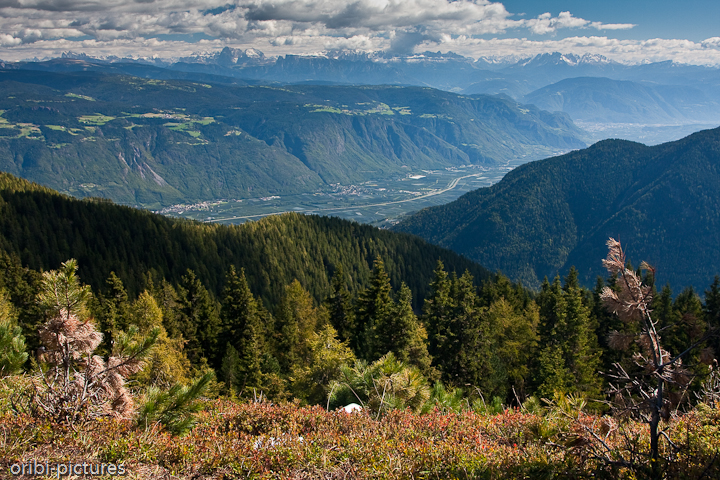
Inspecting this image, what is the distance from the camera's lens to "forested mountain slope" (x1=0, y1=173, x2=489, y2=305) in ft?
401

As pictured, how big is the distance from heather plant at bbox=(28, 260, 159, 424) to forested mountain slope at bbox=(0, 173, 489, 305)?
9587cm

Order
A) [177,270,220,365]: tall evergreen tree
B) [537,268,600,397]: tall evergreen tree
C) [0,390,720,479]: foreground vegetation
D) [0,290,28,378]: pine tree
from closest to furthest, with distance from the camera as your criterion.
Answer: [0,390,720,479]: foreground vegetation → [0,290,28,378]: pine tree → [537,268,600,397]: tall evergreen tree → [177,270,220,365]: tall evergreen tree

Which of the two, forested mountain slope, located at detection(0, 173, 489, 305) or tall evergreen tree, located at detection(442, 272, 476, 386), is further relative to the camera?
forested mountain slope, located at detection(0, 173, 489, 305)

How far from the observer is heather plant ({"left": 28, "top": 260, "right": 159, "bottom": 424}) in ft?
Result: 30.7

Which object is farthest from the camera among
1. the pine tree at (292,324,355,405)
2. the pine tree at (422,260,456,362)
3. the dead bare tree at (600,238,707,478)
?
the pine tree at (422,260,456,362)

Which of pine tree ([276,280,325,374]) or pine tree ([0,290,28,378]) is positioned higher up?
pine tree ([0,290,28,378])

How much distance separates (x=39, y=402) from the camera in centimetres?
940

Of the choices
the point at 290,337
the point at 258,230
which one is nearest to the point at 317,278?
the point at 258,230

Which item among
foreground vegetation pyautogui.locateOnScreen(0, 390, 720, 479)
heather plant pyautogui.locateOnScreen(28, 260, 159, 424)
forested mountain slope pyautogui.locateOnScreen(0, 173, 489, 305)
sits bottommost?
forested mountain slope pyautogui.locateOnScreen(0, 173, 489, 305)

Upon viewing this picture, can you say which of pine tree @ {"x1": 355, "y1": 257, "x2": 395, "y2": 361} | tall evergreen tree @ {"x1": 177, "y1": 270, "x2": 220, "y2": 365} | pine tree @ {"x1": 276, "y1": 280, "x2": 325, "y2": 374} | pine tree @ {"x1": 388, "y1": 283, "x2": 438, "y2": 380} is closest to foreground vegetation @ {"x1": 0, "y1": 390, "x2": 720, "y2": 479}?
pine tree @ {"x1": 388, "y1": 283, "x2": 438, "y2": 380}

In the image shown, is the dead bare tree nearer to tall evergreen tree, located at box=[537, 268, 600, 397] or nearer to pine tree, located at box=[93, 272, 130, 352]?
tall evergreen tree, located at box=[537, 268, 600, 397]

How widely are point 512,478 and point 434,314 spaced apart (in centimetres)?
3620

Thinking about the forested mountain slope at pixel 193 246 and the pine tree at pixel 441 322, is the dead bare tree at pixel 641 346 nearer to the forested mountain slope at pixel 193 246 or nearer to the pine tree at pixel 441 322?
the pine tree at pixel 441 322

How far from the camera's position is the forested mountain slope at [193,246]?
122 meters
